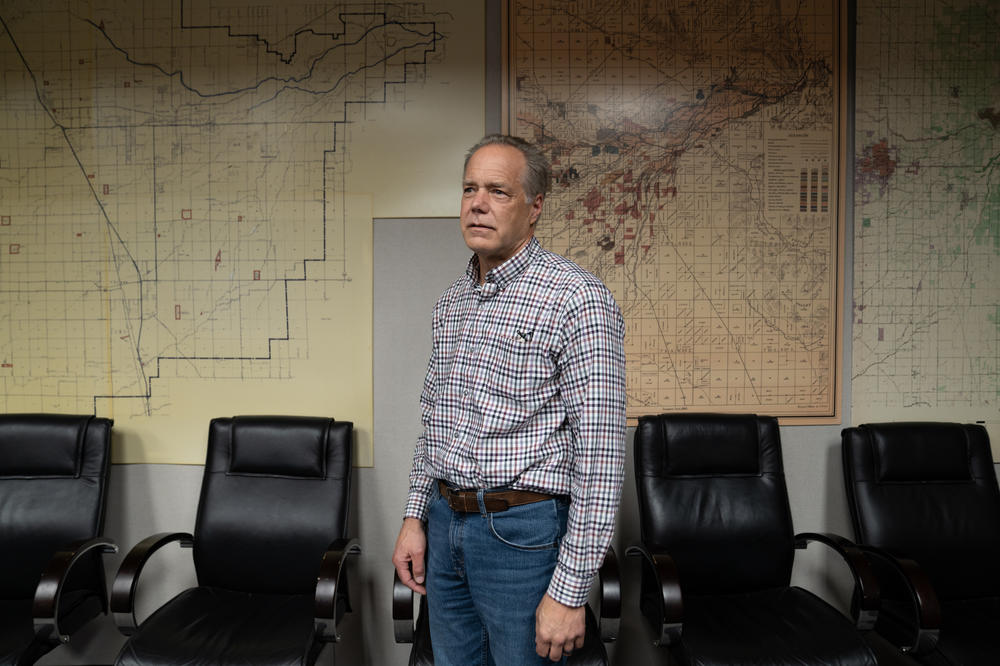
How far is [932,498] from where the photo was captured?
2.05 meters

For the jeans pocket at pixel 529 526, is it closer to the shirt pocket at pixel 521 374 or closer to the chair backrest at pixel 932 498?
the shirt pocket at pixel 521 374

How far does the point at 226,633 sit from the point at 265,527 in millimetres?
362

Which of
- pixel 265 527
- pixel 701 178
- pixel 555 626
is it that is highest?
pixel 701 178

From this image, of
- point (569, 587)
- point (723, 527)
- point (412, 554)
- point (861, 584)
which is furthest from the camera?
point (723, 527)

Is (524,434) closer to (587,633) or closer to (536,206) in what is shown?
(536,206)

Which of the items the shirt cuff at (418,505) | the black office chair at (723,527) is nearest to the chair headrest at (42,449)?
the shirt cuff at (418,505)

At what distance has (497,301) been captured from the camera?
1270 mm

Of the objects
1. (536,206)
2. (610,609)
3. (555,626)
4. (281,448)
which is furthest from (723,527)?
(281,448)

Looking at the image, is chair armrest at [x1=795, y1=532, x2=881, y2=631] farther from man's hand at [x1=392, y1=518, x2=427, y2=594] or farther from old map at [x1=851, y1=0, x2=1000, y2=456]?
man's hand at [x1=392, y1=518, x2=427, y2=594]

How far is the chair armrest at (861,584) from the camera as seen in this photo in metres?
1.67

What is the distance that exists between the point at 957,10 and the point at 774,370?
60.4 inches

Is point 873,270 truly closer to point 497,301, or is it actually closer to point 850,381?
point 850,381

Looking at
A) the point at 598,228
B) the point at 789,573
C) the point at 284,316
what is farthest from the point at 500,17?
the point at 789,573

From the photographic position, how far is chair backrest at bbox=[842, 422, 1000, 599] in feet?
6.54
